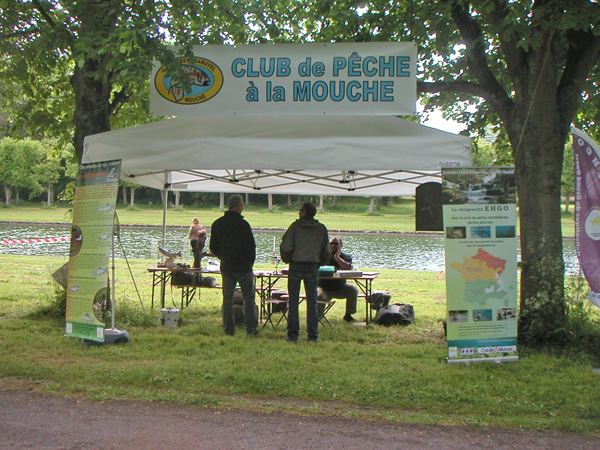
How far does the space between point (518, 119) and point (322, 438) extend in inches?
183

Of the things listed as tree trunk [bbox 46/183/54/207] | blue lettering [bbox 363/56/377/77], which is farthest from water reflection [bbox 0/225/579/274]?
tree trunk [bbox 46/183/54/207]

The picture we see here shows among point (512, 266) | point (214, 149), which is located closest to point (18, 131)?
point (214, 149)

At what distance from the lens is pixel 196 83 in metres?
8.05

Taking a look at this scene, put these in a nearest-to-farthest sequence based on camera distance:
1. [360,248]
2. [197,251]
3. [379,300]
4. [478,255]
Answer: [478,255]
[379,300]
[197,251]
[360,248]

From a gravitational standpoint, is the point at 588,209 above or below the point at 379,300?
above

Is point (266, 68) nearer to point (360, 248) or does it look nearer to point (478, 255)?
point (478, 255)

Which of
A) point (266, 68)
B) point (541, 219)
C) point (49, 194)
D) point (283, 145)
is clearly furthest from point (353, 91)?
point (49, 194)

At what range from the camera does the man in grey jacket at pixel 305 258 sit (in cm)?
774

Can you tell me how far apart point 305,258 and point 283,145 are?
143cm

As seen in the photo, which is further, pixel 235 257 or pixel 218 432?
pixel 235 257

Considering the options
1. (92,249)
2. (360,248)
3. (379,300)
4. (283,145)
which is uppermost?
(283,145)

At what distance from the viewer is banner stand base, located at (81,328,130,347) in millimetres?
A: 7172

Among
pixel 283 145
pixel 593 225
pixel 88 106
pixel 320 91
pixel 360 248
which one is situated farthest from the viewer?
pixel 360 248

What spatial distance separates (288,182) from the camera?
1074 centimetres
